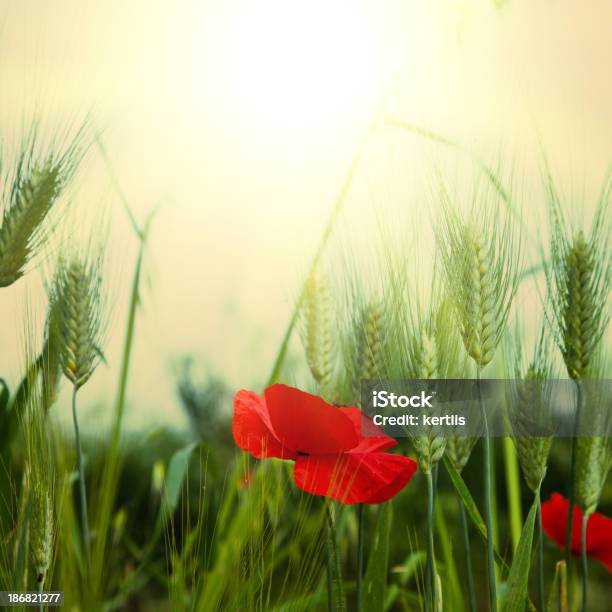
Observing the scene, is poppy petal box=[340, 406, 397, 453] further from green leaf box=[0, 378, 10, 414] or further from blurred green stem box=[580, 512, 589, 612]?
green leaf box=[0, 378, 10, 414]

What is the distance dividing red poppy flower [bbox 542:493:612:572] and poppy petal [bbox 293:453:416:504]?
0.26 metres

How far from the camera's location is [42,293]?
45.4 inches

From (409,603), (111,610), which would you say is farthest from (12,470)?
(409,603)

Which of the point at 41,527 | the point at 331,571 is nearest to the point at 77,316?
the point at 41,527

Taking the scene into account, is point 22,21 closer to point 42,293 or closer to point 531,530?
point 42,293

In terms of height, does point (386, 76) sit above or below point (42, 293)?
above

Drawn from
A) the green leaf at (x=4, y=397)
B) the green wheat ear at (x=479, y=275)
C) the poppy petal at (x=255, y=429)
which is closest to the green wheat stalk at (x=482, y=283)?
the green wheat ear at (x=479, y=275)

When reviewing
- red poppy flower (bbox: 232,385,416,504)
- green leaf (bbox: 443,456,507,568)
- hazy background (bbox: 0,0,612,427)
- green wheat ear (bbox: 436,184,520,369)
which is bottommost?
green leaf (bbox: 443,456,507,568)

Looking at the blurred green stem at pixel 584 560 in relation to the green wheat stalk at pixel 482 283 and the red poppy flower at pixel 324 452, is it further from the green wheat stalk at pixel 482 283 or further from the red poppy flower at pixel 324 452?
the red poppy flower at pixel 324 452

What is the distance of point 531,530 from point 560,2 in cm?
77

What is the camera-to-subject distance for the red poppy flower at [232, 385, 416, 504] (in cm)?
101

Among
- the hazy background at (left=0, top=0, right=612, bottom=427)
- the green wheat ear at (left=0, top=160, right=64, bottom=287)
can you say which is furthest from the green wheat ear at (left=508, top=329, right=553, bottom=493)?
the green wheat ear at (left=0, top=160, right=64, bottom=287)

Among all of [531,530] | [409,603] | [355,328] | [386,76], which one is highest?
[386,76]

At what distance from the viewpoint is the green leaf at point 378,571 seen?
1088mm
